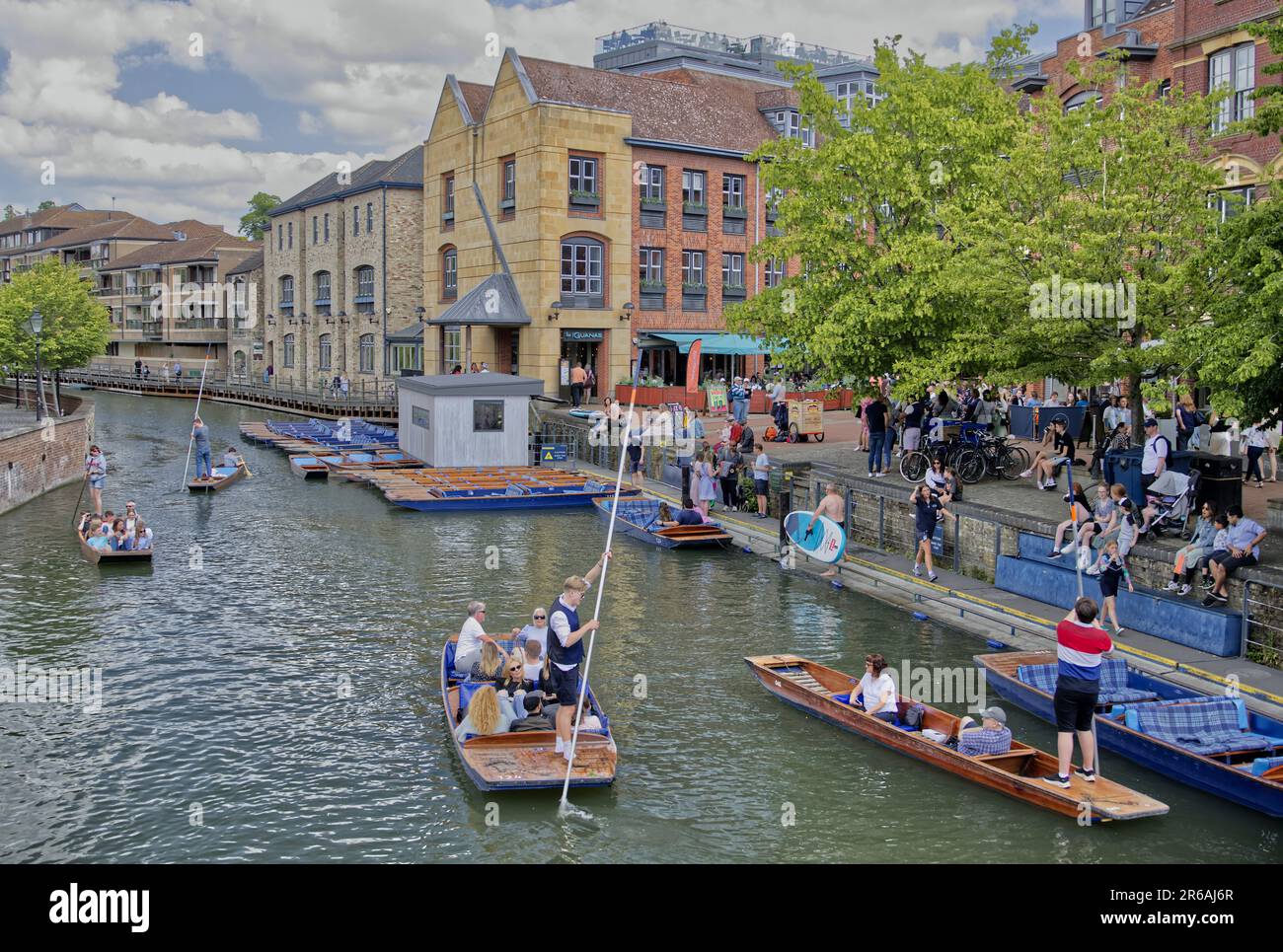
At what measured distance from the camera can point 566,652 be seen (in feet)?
45.9

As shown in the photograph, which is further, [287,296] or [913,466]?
[287,296]

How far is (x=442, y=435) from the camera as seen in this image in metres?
41.3

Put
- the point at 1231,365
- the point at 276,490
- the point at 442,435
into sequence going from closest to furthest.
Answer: the point at 1231,365
the point at 276,490
the point at 442,435

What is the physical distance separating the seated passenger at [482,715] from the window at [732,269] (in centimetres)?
4436

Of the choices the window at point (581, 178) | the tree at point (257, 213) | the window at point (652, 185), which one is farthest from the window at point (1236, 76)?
the tree at point (257, 213)

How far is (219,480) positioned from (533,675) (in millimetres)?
26007

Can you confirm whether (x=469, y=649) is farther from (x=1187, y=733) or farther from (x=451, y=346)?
(x=451, y=346)

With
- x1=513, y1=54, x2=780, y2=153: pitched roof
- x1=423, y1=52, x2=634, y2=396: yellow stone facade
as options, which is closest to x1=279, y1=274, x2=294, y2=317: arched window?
x1=423, y1=52, x2=634, y2=396: yellow stone facade

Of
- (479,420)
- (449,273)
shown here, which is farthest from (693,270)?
(479,420)

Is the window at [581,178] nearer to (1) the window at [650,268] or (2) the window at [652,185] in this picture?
(2) the window at [652,185]

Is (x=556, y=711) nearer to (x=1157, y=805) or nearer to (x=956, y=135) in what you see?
(x=1157, y=805)

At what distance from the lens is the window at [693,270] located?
55938mm
